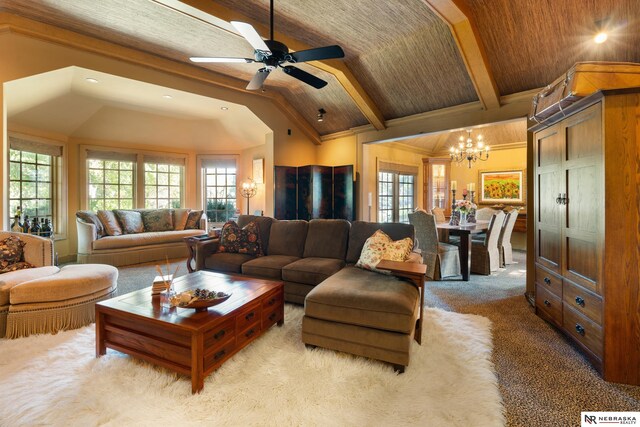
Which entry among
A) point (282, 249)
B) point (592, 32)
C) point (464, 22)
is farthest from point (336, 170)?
point (592, 32)

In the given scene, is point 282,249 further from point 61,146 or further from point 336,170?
point 61,146

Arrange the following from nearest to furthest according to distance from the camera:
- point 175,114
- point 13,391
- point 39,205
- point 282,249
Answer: point 13,391, point 282,249, point 39,205, point 175,114

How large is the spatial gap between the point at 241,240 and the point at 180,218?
334 centimetres

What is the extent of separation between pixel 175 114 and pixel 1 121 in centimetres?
307

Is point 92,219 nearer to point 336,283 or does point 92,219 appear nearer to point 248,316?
point 248,316

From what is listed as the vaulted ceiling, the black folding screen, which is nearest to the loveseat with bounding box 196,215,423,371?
the black folding screen

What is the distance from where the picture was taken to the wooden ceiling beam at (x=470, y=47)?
2.92m

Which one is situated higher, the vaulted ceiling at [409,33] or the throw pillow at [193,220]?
the vaulted ceiling at [409,33]

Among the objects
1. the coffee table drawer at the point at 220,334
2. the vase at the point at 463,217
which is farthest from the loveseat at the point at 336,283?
the vase at the point at 463,217

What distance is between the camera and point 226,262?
11.6 feet

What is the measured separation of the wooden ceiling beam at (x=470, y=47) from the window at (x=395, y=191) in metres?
2.98

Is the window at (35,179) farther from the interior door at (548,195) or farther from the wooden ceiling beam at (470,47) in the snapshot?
the interior door at (548,195)

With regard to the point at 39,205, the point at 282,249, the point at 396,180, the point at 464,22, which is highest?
the point at 464,22

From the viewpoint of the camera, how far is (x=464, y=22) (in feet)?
10.1
